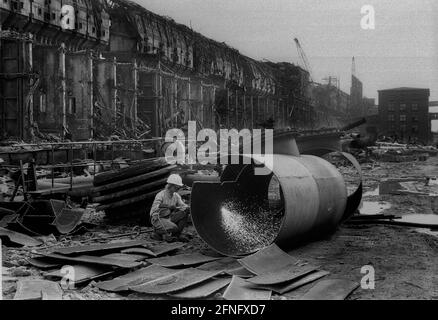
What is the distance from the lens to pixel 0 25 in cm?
2125

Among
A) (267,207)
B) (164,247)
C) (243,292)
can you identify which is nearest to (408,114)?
(267,207)

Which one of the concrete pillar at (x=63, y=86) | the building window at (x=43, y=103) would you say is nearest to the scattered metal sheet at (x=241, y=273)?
the concrete pillar at (x=63, y=86)

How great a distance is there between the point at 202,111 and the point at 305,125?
121 ft

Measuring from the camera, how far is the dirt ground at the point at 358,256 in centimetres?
627

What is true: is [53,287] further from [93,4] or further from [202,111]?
[202,111]

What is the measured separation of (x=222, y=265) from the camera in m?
7.62

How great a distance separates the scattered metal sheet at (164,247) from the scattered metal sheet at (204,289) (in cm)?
168

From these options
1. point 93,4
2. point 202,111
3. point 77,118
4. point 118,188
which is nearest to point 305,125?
point 202,111

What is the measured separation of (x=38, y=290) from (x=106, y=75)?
21961 mm

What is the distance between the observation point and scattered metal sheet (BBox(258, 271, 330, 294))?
632 cm

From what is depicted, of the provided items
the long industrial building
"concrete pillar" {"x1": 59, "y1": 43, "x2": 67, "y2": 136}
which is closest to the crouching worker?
the long industrial building

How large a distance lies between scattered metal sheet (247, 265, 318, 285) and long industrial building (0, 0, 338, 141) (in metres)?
9.33

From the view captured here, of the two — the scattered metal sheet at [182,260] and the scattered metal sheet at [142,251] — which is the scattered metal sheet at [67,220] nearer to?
the scattered metal sheet at [142,251]

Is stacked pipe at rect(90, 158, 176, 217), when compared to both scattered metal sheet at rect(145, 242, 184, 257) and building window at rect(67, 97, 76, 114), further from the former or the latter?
building window at rect(67, 97, 76, 114)
